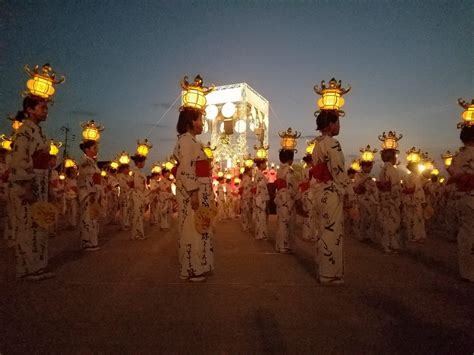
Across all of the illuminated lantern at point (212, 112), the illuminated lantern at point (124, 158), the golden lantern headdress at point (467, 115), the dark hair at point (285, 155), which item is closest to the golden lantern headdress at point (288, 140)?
the dark hair at point (285, 155)

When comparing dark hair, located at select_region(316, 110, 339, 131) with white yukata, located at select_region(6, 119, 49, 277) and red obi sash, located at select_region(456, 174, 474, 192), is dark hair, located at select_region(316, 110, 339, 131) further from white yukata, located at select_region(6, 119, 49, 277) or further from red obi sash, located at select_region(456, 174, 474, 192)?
white yukata, located at select_region(6, 119, 49, 277)

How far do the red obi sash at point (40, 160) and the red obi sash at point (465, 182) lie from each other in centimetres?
668

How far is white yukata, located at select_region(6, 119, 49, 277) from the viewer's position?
5.01 metres

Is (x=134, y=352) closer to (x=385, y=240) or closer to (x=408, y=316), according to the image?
(x=408, y=316)

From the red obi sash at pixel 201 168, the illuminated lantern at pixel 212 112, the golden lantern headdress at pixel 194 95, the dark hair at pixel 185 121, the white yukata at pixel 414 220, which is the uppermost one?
the illuminated lantern at pixel 212 112

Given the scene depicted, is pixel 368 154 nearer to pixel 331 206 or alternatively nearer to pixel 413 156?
pixel 413 156

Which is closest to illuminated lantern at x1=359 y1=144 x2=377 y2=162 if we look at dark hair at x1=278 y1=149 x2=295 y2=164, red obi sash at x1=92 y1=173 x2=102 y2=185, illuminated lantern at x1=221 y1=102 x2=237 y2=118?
dark hair at x1=278 y1=149 x2=295 y2=164

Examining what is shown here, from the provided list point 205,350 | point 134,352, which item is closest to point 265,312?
point 205,350

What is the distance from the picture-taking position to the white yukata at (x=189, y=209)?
513 cm

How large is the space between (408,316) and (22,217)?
5355 millimetres

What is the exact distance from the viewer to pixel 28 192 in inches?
198

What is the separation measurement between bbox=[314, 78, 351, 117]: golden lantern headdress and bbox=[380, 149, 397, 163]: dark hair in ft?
10.6

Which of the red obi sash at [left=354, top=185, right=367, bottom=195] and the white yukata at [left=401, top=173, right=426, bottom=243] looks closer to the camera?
the red obi sash at [left=354, top=185, right=367, bottom=195]

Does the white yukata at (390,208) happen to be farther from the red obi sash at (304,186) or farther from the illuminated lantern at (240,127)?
the illuminated lantern at (240,127)
